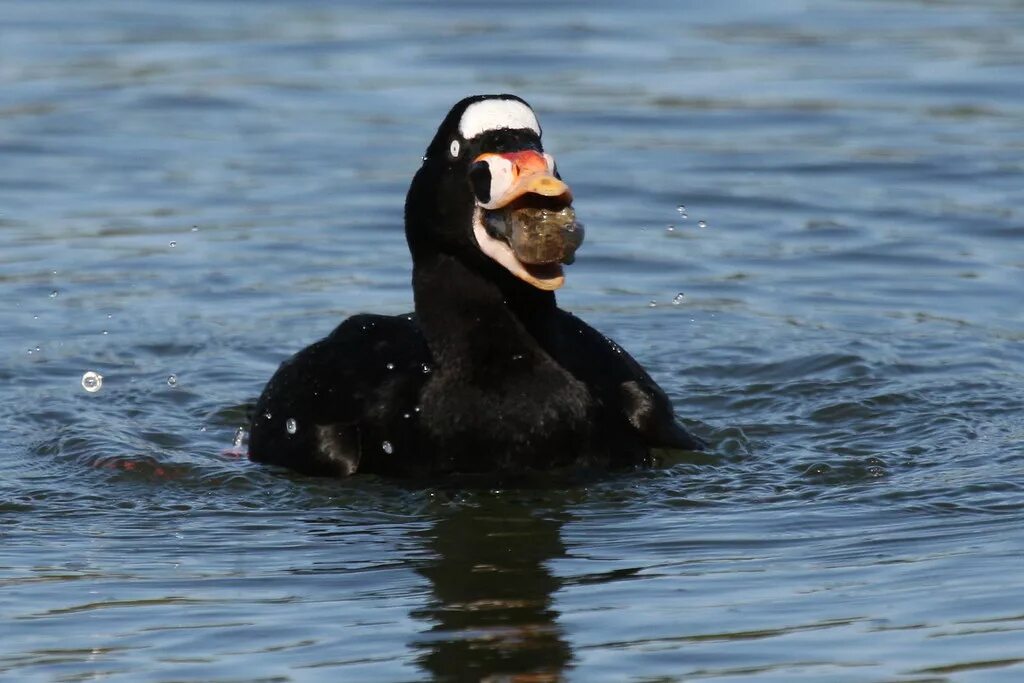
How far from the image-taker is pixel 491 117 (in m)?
7.43

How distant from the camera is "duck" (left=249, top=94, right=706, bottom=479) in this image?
24.4ft

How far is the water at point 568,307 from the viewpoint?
631cm

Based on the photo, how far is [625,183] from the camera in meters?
13.1

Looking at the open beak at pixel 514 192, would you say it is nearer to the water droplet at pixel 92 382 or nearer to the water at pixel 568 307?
the water at pixel 568 307

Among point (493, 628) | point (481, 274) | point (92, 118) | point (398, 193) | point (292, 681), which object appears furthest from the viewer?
point (92, 118)

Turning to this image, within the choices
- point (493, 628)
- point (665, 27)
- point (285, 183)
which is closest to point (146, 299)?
point (285, 183)

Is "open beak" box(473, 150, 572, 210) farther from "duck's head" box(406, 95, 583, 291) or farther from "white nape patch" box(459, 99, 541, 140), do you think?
"white nape patch" box(459, 99, 541, 140)

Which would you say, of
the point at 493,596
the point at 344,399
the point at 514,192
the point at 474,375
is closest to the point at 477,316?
the point at 474,375

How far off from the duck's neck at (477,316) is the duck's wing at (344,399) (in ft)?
0.66

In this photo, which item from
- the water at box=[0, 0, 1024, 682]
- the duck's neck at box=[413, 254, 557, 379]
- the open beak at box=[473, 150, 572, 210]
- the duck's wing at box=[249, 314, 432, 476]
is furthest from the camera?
the duck's wing at box=[249, 314, 432, 476]

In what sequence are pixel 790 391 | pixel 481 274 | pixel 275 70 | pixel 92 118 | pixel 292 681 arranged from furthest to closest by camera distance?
pixel 275 70 → pixel 92 118 → pixel 790 391 → pixel 481 274 → pixel 292 681

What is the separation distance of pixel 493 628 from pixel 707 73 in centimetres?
993

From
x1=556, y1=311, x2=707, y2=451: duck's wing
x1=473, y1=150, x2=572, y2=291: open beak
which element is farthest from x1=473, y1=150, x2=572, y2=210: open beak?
x1=556, y1=311, x2=707, y2=451: duck's wing

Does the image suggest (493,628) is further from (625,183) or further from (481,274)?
(625,183)
